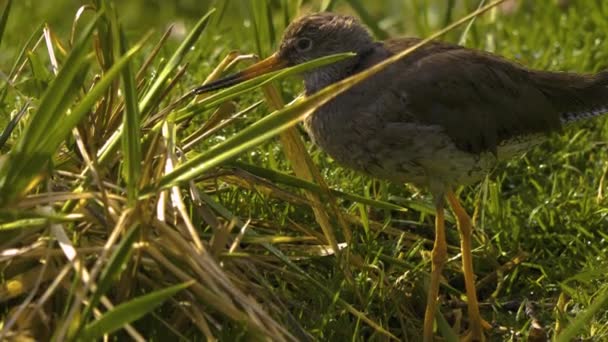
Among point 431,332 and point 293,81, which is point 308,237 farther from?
point 293,81

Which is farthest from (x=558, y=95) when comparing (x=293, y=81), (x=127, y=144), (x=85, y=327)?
(x=85, y=327)

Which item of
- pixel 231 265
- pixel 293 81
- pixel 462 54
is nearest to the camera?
pixel 231 265

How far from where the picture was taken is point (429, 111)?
3.92 m

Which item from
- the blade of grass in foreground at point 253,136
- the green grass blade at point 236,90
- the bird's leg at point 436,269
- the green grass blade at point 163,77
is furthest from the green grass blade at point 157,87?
the bird's leg at point 436,269

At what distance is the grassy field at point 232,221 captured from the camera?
10.2ft

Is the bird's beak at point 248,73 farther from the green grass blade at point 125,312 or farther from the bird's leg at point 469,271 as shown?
the green grass blade at point 125,312

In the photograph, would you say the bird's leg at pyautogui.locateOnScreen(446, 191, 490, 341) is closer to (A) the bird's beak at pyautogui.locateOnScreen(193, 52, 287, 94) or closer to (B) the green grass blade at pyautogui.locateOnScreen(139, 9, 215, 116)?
(A) the bird's beak at pyautogui.locateOnScreen(193, 52, 287, 94)

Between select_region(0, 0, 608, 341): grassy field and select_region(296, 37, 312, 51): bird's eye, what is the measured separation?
25 cm

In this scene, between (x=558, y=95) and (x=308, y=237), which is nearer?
(x=308, y=237)

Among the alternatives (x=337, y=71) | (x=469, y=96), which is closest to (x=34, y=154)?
(x=337, y=71)

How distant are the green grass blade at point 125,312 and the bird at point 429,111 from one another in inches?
46.5

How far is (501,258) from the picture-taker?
431cm

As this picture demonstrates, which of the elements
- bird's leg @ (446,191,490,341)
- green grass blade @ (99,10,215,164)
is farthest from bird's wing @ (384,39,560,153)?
green grass blade @ (99,10,215,164)

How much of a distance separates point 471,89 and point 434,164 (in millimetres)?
336
